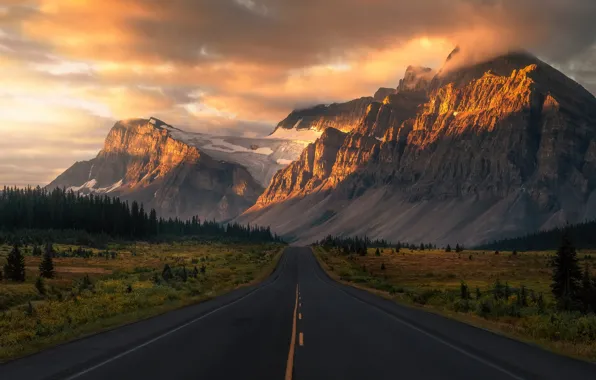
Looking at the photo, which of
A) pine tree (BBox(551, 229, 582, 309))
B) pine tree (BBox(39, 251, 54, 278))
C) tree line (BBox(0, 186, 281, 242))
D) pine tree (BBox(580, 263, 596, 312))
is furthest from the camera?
tree line (BBox(0, 186, 281, 242))

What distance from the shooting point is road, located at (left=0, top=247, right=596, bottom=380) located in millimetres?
14352

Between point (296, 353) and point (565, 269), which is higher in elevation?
point (565, 269)

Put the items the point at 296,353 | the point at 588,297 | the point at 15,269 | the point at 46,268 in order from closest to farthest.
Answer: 1. the point at 296,353
2. the point at 588,297
3. the point at 15,269
4. the point at 46,268

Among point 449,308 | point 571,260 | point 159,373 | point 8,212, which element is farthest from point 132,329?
point 8,212

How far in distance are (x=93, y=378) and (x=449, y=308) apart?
2463 cm

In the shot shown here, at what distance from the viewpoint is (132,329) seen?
23297 millimetres

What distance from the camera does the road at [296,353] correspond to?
14352mm

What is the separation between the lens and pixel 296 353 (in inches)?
677

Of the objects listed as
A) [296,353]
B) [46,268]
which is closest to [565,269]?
[296,353]

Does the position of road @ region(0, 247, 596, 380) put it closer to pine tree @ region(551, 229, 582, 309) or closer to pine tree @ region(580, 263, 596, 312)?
pine tree @ region(580, 263, 596, 312)

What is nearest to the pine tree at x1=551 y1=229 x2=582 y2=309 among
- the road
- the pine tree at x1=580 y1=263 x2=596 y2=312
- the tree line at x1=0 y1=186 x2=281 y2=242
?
the pine tree at x1=580 y1=263 x2=596 y2=312

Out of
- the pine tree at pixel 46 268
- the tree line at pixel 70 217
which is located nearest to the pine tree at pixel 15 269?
the pine tree at pixel 46 268

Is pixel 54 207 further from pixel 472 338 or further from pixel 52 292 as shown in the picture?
pixel 472 338

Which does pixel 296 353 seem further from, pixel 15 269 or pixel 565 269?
pixel 15 269
